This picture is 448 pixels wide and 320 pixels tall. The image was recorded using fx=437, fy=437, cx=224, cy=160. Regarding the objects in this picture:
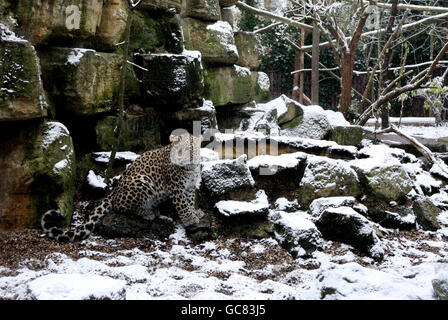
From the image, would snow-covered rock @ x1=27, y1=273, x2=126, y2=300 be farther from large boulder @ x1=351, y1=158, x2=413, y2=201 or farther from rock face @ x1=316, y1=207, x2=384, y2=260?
large boulder @ x1=351, y1=158, x2=413, y2=201

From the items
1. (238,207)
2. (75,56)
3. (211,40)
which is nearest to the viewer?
(238,207)

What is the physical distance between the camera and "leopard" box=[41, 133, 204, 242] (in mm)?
5223

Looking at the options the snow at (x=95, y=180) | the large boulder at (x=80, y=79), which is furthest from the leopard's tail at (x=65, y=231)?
the large boulder at (x=80, y=79)

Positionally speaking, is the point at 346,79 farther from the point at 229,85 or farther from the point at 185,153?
the point at 185,153

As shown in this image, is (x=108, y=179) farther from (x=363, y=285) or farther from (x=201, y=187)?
(x=363, y=285)

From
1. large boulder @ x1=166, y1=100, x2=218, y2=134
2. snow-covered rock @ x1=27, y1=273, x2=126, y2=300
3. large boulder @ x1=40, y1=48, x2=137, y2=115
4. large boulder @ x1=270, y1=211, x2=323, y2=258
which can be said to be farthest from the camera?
large boulder @ x1=166, y1=100, x2=218, y2=134

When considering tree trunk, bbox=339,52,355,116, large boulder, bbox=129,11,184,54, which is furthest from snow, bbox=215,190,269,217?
tree trunk, bbox=339,52,355,116

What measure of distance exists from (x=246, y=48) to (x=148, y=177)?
6.01m

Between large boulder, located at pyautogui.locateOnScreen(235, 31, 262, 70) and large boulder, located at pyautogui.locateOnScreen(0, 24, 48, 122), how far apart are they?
622 centimetres

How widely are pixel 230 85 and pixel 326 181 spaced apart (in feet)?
13.0

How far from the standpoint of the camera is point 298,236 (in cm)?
500

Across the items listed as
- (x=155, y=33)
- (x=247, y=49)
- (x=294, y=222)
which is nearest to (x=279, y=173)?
(x=294, y=222)

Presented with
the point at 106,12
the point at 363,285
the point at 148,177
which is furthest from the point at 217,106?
the point at 363,285

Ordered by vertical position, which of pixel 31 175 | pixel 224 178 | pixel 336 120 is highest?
pixel 336 120
